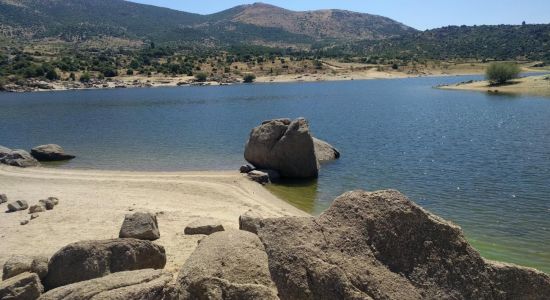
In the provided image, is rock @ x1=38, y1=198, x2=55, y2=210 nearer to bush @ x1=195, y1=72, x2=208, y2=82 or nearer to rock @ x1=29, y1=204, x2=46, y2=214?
rock @ x1=29, y1=204, x2=46, y2=214

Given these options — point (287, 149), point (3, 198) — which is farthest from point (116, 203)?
point (287, 149)

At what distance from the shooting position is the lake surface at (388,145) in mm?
19516

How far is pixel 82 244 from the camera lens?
9773mm

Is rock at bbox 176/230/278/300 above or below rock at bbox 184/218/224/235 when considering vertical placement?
above

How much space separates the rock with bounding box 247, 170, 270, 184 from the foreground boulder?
1704 cm

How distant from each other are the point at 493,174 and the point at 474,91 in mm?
68327

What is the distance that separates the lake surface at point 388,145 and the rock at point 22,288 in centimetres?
1224

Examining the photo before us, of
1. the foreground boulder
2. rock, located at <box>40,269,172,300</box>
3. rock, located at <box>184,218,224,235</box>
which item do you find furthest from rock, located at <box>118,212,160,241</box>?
the foreground boulder

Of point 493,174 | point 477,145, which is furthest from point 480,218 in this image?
point 477,145

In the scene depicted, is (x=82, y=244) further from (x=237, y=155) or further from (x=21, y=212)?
(x=237, y=155)

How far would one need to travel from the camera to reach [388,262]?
7496 mm

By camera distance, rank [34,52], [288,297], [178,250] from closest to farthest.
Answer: [288,297] < [178,250] < [34,52]

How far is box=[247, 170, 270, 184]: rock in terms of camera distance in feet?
81.9

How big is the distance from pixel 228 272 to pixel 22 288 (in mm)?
4083
